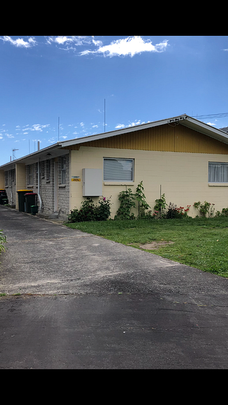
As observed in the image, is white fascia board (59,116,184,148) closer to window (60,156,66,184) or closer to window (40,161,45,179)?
window (60,156,66,184)

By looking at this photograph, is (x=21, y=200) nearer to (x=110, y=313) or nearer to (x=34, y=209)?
(x=34, y=209)

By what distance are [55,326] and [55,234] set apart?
6708mm

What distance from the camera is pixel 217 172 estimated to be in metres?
16.9

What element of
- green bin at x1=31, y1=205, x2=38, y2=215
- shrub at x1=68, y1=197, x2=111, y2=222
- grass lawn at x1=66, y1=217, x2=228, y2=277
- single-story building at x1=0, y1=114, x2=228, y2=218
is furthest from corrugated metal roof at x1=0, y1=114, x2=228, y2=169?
grass lawn at x1=66, y1=217, x2=228, y2=277

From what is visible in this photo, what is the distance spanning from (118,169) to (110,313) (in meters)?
10.9

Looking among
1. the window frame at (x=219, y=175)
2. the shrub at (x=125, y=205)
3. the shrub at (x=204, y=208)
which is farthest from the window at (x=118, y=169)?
the window frame at (x=219, y=175)

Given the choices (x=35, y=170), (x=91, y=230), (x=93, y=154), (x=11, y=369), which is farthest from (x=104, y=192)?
(x=11, y=369)

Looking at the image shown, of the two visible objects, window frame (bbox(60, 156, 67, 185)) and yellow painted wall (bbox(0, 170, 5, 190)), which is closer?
window frame (bbox(60, 156, 67, 185))

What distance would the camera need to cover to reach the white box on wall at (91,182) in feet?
44.1

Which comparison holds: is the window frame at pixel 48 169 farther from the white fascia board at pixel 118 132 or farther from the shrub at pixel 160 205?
the shrub at pixel 160 205

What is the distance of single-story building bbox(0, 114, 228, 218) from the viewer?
44.5 ft

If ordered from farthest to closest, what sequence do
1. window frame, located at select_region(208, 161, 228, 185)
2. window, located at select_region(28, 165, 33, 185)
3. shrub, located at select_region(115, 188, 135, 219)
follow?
1. window, located at select_region(28, 165, 33, 185)
2. window frame, located at select_region(208, 161, 228, 185)
3. shrub, located at select_region(115, 188, 135, 219)
